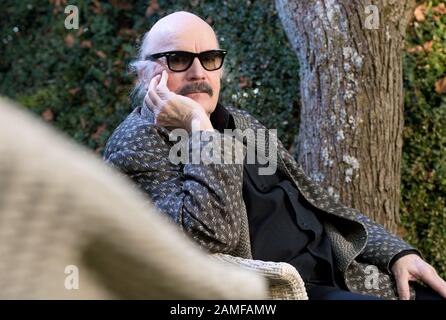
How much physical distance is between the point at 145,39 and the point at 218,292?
2.60 metres

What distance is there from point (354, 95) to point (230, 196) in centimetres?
167

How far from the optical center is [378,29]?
4020mm

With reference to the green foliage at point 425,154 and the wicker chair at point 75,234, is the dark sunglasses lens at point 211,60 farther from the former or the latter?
the wicker chair at point 75,234

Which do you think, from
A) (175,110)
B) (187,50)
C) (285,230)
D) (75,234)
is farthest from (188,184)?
(75,234)

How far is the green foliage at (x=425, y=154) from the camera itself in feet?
15.3

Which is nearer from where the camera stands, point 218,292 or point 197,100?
point 218,292

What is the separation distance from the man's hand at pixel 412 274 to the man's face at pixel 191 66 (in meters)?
1.03

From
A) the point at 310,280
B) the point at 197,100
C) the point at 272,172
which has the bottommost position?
the point at 310,280

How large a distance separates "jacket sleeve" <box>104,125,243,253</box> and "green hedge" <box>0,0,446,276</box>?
200 centimetres

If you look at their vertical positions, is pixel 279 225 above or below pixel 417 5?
below

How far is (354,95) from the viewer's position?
13.1 ft

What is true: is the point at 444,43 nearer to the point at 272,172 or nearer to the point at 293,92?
the point at 293,92

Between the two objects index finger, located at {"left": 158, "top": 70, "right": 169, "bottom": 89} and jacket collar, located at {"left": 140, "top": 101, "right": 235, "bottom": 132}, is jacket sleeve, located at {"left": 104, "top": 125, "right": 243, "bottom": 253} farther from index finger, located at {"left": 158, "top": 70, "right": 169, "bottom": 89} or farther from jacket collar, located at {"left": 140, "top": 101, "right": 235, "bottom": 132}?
jacket collar, located at {"left": 140, "top": 101, "right": 235, "bottom": 132}
